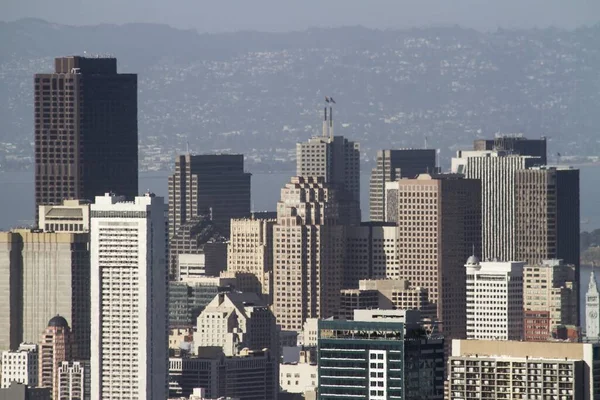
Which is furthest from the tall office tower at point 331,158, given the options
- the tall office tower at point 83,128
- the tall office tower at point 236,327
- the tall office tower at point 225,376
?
the tall office tower at point 225,376

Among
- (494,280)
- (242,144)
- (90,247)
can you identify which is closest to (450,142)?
(242,144)

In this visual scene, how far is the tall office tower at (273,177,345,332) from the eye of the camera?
137375 mm

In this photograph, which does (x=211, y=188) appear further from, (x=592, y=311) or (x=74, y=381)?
(x=592, y=311)

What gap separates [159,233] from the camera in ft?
371

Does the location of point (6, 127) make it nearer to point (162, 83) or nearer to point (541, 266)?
point (162, 83)

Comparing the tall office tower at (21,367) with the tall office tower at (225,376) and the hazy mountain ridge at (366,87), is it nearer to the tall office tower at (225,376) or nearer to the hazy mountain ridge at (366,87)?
the tall office tower at (225,376)

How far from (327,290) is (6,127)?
16745 mm

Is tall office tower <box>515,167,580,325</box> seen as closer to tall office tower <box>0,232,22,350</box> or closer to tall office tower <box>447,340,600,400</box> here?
tall office tower <box>0,232,22,350</box>

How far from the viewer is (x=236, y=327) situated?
128625 mm

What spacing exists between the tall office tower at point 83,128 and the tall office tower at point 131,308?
27292 millimetres

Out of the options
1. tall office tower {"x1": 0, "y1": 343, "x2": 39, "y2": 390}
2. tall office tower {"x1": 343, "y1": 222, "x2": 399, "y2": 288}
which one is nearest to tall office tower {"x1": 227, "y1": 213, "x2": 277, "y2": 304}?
tall office tower {"x1": 343, "y1": 222, "x2": 399, "y2": 288}

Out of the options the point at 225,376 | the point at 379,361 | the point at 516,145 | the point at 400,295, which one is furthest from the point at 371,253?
the point at 379,361

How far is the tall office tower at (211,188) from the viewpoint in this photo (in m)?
160

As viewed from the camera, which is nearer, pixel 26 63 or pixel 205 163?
→ pixel 26 63
